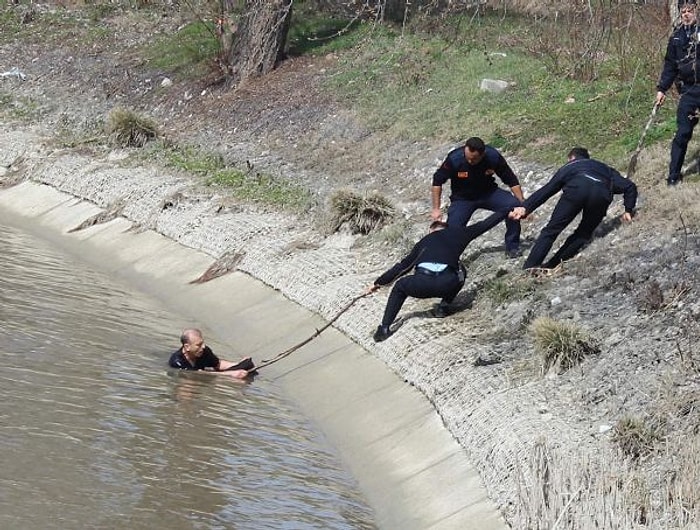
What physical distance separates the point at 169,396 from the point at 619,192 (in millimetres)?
5901

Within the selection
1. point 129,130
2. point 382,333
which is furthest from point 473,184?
point 129,130

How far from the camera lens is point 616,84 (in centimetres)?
2234

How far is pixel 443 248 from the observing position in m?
14.6

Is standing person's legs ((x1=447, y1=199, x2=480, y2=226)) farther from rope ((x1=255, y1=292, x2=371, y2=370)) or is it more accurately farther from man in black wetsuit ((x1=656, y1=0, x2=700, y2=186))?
man in black wetsuit ((x1=656, y1=0, x2=700, y2=186))

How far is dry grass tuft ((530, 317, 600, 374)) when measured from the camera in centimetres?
1220

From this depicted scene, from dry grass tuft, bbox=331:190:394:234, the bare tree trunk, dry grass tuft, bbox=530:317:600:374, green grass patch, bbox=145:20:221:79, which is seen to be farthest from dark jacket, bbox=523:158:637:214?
green grass patch, bbox=145:20:221:79

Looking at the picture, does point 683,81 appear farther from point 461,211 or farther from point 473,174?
point 461,211

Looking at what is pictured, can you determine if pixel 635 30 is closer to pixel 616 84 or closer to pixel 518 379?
pixel 616 84

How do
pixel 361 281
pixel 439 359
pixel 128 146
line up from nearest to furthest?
pixel 439 359 < pixel 361 281 < pixel 128 146

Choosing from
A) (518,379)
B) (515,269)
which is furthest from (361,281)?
(518,379)

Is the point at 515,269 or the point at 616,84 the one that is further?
the point at 616,84

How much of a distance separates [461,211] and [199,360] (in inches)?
145

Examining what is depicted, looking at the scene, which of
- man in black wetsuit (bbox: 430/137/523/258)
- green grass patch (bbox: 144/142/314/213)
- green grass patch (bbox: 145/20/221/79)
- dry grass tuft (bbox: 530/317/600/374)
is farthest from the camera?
green grass patch (bbox: 145/20/221/79)

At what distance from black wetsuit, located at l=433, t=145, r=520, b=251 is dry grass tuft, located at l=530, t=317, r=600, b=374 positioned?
10.4 feet
